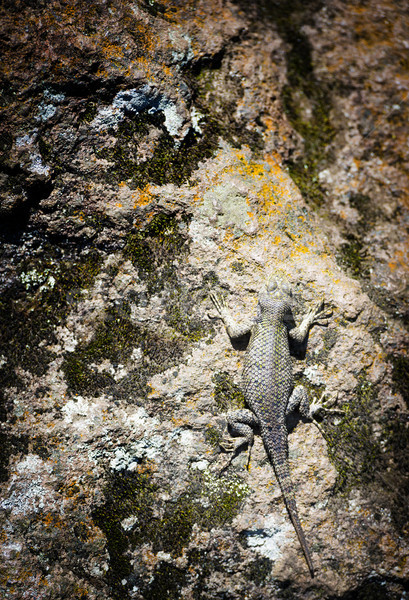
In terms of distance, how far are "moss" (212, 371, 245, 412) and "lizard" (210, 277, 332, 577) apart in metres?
0.09

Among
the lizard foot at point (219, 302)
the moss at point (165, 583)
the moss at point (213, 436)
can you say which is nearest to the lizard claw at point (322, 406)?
the moss at point (213, 436)

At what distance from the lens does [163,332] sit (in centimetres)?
436

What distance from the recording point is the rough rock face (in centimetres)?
405

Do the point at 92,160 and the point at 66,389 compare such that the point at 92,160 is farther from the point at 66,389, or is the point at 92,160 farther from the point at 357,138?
the point at 357,138

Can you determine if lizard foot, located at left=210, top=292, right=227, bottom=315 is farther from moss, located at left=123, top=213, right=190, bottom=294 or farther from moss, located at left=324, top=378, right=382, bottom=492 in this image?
moss, located at left=324, top=378, right=382, bottom=492

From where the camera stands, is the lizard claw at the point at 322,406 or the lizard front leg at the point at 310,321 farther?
the lizard front leg at the point at 310,321

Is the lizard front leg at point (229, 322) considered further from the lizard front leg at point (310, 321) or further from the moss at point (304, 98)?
the moss at point (304, 98)

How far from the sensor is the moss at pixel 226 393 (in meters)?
4.29

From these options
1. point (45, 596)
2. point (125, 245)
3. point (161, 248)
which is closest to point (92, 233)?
point (125, 245)

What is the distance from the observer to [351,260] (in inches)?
198

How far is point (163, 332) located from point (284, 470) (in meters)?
1.83

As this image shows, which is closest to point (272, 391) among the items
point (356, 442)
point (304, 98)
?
point (356, 442)

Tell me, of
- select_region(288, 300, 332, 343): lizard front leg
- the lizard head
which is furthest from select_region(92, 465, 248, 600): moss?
the lizard head

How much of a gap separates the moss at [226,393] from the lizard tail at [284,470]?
0.41m
